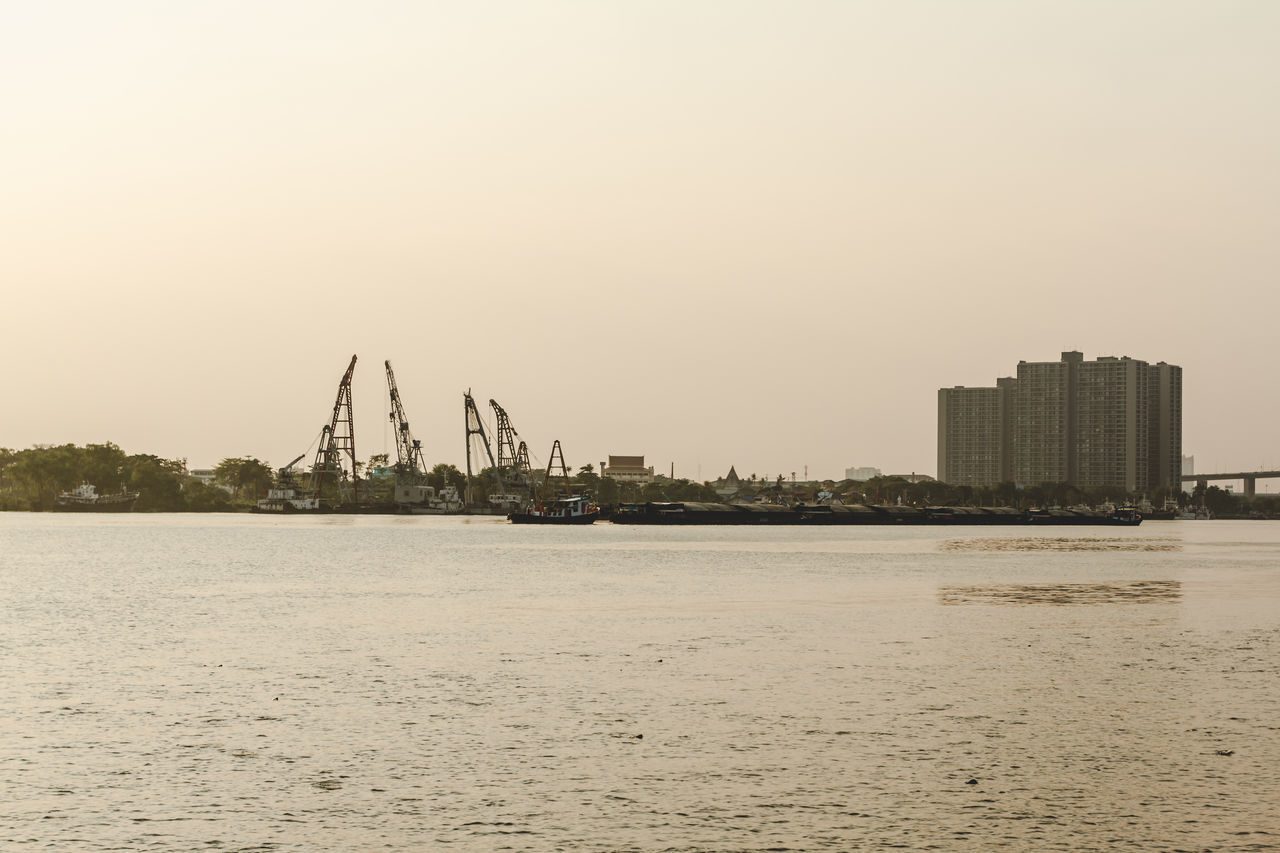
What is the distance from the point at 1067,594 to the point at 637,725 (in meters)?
54.6

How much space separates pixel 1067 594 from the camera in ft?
258

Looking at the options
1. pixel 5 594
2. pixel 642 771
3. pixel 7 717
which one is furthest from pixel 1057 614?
pixel 5 594

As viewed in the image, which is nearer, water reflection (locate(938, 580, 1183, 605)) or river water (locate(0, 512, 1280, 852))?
river water (locate(0, 512, 1280, 852))

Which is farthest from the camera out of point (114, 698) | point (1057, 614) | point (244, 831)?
point (1057, 614)

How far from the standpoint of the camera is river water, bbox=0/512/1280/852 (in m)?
21.0

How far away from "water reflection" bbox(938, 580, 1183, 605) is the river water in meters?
3.06

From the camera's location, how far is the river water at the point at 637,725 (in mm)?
21047

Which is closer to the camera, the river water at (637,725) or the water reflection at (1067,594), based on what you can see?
the river water at (637,725)

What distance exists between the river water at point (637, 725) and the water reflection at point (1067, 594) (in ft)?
10.0

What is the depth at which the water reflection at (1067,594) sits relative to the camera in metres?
71.6

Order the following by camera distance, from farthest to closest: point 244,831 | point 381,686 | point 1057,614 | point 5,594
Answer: point 5,594 < point 1057,614 < point 381,686 < point 244,831

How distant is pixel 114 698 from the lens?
112 ft

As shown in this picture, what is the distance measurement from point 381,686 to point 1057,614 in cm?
3696

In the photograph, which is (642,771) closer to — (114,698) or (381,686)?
(381,686)
